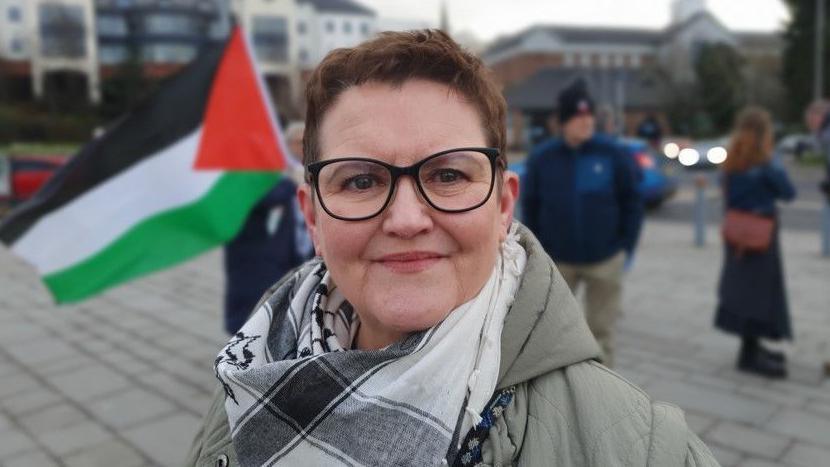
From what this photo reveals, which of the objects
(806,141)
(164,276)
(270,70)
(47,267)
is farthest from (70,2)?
(47,267)

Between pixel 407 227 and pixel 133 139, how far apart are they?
4148mm

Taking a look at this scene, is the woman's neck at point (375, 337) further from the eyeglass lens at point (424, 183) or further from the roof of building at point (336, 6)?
the roof of building at point (336, 6)

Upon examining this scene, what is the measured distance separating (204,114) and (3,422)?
2342 millimetres

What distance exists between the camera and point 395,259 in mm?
1359

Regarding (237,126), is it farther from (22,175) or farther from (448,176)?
(22,175)

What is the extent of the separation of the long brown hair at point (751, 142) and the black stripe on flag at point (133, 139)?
376 cm

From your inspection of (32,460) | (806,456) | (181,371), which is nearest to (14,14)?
(181,371)

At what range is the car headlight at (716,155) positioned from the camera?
4793mm

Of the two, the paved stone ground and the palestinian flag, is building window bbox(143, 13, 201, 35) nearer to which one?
the paved stone ground

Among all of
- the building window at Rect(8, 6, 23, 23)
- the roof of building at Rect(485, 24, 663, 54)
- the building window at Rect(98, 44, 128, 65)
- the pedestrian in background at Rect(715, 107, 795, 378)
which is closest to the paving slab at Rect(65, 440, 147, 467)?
the pedestrian in background at Rect(715, 107, 795, 378)

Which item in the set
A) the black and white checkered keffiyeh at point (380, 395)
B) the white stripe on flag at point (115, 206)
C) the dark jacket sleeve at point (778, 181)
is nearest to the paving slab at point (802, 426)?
the dark jacket sleeve at point (778, 181)

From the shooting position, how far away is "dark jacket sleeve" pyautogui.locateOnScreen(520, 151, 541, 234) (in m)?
4.88

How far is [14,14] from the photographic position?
6919 cm

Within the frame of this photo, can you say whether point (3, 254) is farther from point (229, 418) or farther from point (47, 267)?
point (229, 418)
